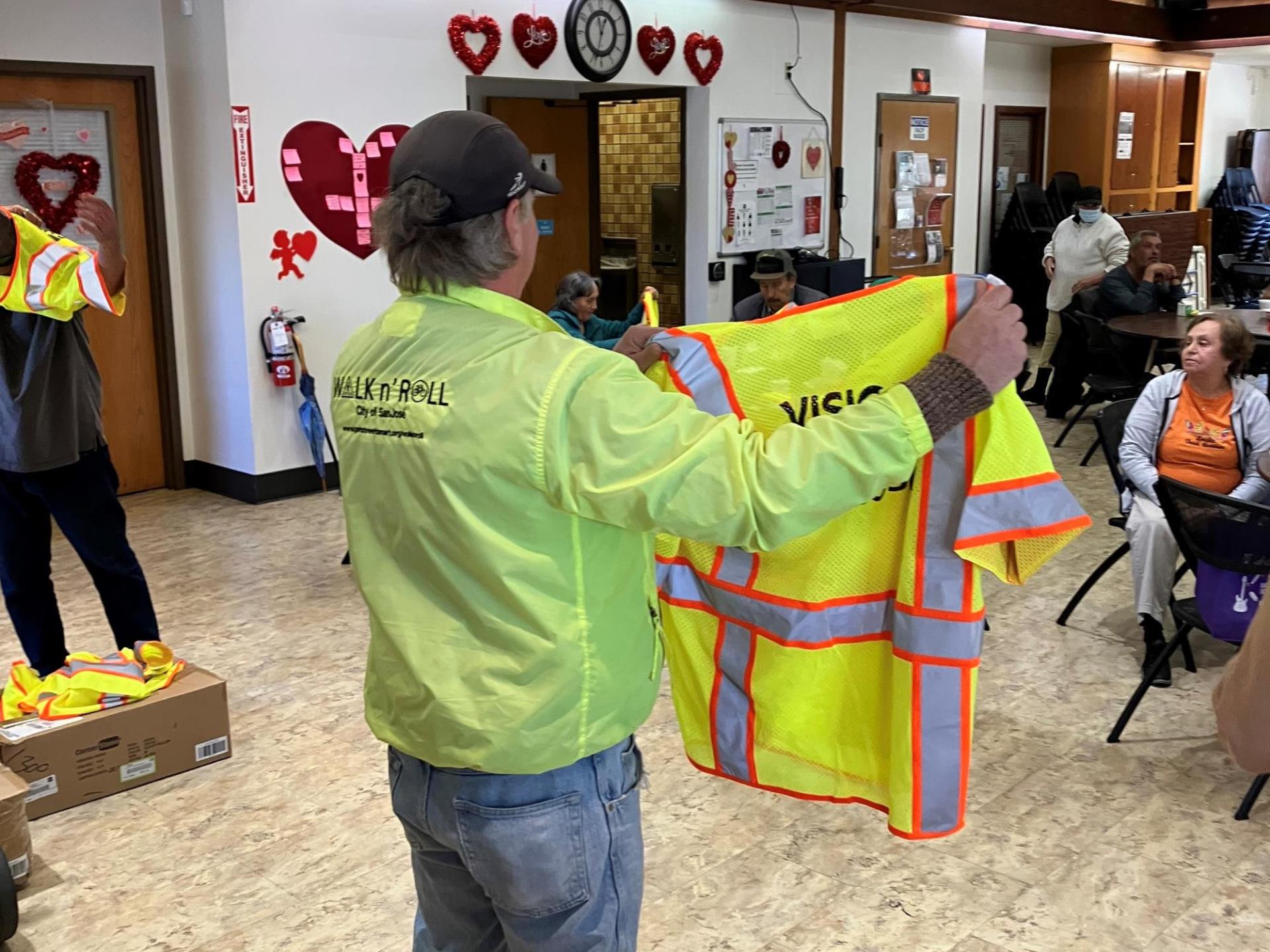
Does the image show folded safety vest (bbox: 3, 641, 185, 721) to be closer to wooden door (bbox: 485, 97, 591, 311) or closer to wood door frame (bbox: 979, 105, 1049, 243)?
wooden door (bbox: 485, 97, 591, 311)

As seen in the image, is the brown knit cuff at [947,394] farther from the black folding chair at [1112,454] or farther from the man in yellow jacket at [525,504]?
the black folding chair at [1112,454]

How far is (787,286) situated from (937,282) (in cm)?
369

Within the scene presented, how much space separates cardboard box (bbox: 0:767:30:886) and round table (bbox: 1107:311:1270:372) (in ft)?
17.7

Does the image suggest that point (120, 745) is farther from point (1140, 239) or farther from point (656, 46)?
point (1140, 239)

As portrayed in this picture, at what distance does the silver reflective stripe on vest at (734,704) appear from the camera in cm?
211

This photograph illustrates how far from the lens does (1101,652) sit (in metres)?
4.43

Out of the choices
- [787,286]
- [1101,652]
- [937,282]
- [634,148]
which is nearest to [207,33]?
[787,286]

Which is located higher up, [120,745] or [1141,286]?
[1141,286]

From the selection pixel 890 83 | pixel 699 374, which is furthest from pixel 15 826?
pixel 890 83

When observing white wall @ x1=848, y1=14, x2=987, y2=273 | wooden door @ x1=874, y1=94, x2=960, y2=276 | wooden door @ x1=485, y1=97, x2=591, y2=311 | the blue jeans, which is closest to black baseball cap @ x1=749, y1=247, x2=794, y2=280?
wooden door @ x1=485, y1=97, x2=591, y2=311

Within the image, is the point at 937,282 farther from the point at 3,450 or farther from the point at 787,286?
the point at 787,286

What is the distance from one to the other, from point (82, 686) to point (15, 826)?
1.77ft

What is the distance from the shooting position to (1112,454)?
4.44 metres

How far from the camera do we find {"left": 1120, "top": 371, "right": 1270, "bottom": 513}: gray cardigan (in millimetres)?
4168
